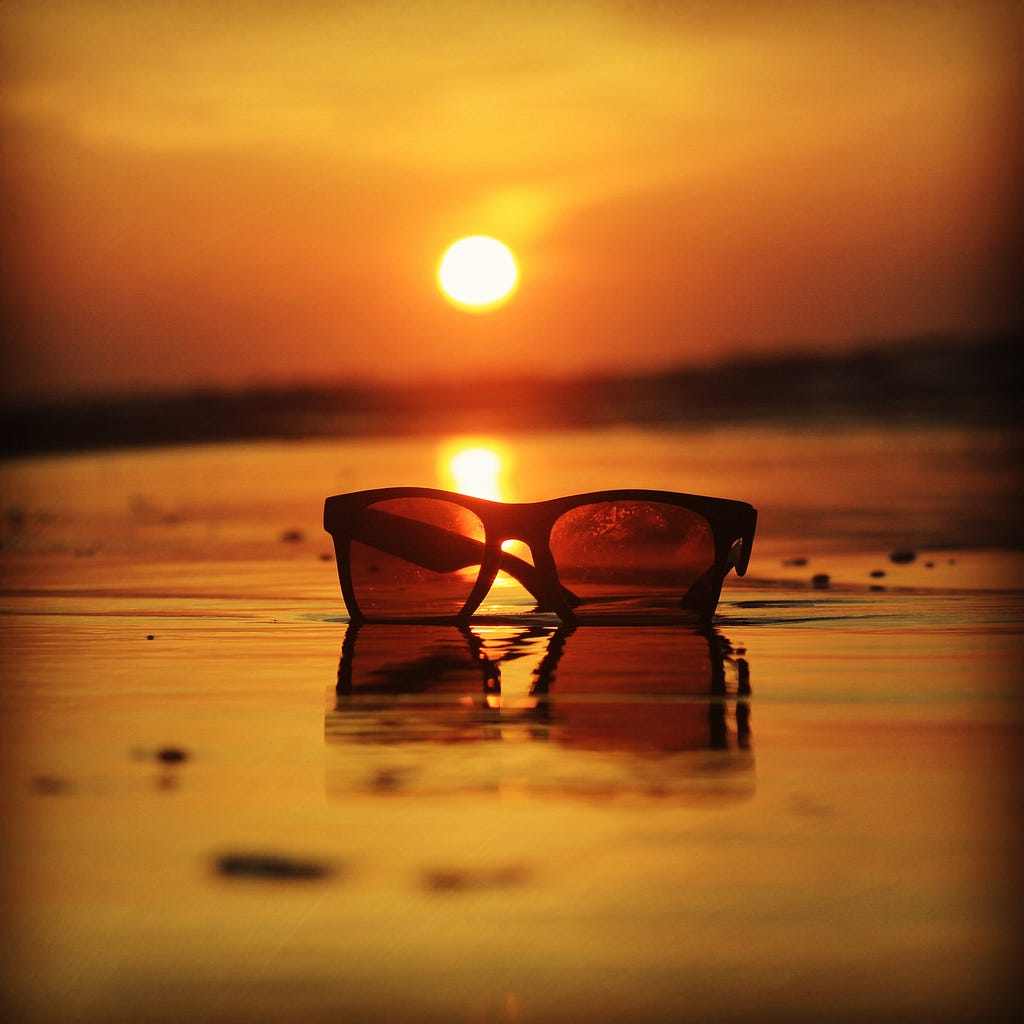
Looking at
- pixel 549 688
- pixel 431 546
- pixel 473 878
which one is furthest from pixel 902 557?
pixel 473 878

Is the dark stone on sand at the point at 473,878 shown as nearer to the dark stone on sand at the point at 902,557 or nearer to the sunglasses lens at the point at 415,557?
the sunglasses lens at the point at 415,557

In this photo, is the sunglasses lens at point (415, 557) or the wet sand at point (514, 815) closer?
the wet sand at point (514, 815)

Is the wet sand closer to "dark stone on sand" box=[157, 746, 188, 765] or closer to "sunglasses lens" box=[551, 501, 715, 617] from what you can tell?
"dark stone on sand" box=[157, 746, 188, 765]

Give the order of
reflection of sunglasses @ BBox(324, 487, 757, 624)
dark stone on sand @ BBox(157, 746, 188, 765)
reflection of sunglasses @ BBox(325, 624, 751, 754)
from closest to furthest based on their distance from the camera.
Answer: dark stone on sand @ BBox(157, 746, 188, 765), reflection of sunglasses @ BBox(325, 624, 751, 754), reflection of sunglasses @ BBox(324, 487, 757, 624)

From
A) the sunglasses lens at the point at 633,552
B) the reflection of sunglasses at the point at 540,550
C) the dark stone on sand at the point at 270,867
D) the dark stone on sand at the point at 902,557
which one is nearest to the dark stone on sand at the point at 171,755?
the dark stone on sand at the point at 270,867

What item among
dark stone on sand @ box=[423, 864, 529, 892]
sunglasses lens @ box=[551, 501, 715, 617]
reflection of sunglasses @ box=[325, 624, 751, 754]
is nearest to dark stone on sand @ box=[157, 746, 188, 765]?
reflection of sunglasses @ box=[325, 624, 751, 754]

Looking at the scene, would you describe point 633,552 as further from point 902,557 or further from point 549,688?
point 902,557

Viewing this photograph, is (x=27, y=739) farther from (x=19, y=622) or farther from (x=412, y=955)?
(x=19, y=622)
